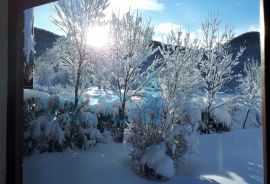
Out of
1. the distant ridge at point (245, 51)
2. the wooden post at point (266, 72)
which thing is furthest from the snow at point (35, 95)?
the wooden post at point (266, 72)

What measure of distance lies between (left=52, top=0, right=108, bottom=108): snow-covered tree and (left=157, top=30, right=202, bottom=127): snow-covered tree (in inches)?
22.8

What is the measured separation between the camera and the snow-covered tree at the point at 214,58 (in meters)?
2.20

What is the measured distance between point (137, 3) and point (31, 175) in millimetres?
1546

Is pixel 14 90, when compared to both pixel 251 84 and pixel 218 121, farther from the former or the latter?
pixel 251 84

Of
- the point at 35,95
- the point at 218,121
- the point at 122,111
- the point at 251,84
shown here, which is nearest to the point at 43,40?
the point at 35,95

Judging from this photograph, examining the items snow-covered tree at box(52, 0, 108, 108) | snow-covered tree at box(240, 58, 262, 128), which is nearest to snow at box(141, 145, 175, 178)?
snow-covered tree at box(240, 58, 262, 128)

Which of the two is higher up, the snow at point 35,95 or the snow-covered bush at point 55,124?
the snow at point 35,95

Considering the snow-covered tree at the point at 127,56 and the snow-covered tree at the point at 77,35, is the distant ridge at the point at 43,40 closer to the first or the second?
the snow-covered tree at the point at 77,35

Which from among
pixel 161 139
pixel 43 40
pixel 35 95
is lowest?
pixel 161 139

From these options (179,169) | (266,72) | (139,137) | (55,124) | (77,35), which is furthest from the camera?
(55,124)

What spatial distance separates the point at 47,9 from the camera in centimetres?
287

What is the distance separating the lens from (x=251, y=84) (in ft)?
6.83

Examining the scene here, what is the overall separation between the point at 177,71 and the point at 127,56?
0.36m

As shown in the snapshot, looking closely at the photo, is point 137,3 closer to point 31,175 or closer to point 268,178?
point 268,178
